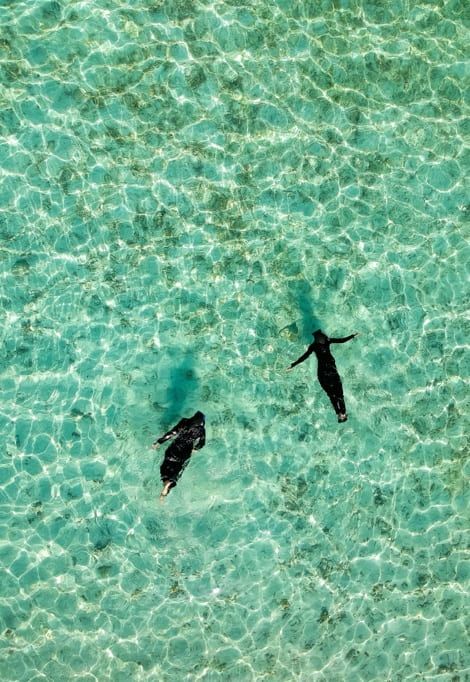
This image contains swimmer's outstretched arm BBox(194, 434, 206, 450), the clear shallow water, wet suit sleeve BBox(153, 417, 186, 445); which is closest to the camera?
wet suit sleeve BBox(153, 417, 186, 445)

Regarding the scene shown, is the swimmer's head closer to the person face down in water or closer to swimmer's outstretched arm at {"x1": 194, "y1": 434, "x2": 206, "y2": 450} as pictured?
the person face down in water

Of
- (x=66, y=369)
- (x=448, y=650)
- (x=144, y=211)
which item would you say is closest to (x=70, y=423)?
(x=66, y=369)

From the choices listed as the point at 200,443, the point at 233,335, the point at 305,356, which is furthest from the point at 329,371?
the point at 200,443

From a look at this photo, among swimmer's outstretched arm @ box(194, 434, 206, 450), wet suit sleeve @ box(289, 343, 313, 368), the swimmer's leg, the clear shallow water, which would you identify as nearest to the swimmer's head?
wet suit sleeve @ box(289, 343, 313, 368)

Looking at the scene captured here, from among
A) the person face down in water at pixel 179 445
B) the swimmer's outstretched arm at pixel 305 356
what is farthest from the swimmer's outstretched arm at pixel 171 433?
the swimmer's outstretched arm at pixel 305 356

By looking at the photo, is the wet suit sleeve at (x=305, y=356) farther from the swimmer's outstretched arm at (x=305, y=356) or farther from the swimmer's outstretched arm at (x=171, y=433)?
the swimmer's outstretched arm at (x=171, y=433)

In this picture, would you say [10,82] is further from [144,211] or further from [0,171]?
[144,211]
